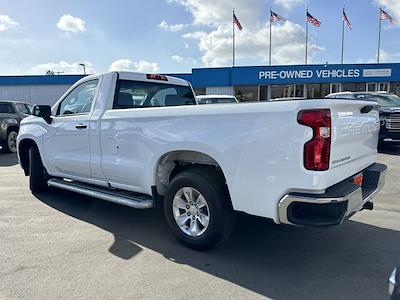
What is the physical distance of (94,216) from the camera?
5.28 metres

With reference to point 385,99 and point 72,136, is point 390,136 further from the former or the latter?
point 72,136

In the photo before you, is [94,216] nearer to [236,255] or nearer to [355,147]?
[236,255]

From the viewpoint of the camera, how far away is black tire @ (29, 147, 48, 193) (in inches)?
248

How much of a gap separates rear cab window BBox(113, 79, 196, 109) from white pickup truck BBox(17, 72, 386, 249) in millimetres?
17

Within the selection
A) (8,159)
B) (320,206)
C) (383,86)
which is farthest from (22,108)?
(383,86)

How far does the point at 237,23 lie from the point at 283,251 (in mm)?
36836

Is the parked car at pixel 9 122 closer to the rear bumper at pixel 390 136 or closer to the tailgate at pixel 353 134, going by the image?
the tailgate at pixel 353 134

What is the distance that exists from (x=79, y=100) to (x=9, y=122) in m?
8.49

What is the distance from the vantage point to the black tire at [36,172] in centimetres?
631

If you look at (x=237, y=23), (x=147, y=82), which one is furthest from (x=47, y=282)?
(x=237, y=23)

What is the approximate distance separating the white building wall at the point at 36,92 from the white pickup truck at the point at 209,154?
30.0m

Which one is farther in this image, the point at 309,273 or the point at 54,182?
the point at 54,182

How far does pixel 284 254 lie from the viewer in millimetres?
3879

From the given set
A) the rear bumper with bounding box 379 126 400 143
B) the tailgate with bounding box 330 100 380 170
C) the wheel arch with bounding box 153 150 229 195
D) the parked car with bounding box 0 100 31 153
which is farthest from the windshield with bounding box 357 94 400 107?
the parked car with bounding box 0 100 31 153
